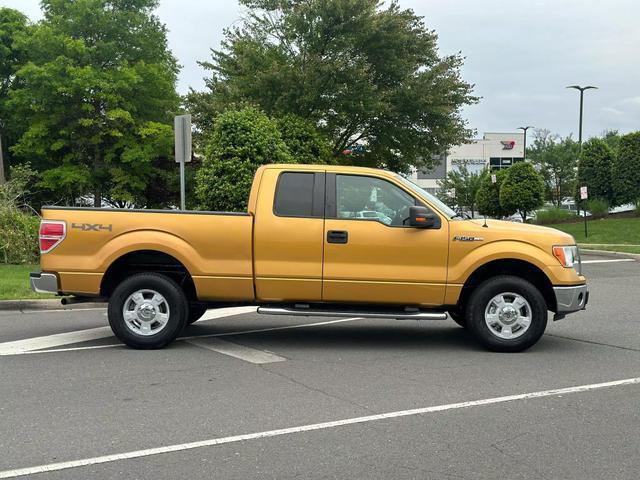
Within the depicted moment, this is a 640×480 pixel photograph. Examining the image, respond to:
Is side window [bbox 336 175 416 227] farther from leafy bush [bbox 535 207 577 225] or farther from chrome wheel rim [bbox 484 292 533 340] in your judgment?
leafy bush [bbox 535 207 577 225]

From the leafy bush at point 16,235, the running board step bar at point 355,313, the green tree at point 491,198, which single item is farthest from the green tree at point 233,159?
the green tree at point 491,198

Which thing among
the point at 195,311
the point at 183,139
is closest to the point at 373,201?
the point at 195,311

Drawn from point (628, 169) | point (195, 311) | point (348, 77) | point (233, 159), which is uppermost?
point (348, 77)

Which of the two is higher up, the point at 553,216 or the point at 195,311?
the point at 553,216

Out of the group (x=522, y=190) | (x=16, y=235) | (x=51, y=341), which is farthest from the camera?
(x=522, y=190)

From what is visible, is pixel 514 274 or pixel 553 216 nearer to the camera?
pixel 514 274

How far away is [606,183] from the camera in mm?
32781

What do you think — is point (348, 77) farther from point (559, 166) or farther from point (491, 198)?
point (559, 166)

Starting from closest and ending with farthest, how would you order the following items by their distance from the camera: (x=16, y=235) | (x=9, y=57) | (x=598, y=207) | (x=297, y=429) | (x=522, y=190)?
(x=297, y=429) < (x=16, y=235) < (x=598, y=207) < (x=9, y=57) < (x=522, y=190)

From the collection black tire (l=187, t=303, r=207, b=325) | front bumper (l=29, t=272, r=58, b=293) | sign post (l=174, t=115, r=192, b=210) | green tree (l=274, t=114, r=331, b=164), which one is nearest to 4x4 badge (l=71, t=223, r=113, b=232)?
front bumper (l=29, t=272, r=58, b=293)

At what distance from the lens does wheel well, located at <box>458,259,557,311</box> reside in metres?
7.29

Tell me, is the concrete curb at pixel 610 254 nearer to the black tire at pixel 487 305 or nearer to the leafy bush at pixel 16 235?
the black tire at pixel 487 305

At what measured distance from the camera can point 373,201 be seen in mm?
7285

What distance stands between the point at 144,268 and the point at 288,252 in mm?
1702
